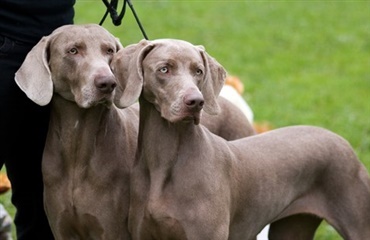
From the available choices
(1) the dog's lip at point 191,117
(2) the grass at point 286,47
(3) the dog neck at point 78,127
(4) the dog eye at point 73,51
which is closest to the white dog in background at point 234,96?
(2) the grass at point 286,47

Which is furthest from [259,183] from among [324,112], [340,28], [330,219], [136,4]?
[136,4]

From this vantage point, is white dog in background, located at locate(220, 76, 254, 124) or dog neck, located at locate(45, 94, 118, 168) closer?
dog neck, located at locate(45, 94, 118, 168)

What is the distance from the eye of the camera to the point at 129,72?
19.3 ft

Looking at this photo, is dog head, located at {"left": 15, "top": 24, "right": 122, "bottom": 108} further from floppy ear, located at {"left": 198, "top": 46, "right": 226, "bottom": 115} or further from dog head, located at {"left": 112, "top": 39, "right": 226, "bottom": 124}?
floppy ear, located at {"left": 198, "top": 46, "right": 226, "bottom": 115}

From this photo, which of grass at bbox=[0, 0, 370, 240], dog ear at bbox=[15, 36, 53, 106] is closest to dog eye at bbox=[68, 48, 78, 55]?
dog ear at bbox=[15, 36, 53, 106]

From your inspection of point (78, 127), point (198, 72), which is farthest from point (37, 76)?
point (198, 72)

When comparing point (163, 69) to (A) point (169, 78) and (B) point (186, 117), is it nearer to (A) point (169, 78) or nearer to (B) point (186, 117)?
(A) point (169, 78)

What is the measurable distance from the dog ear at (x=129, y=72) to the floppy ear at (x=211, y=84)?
305 mm

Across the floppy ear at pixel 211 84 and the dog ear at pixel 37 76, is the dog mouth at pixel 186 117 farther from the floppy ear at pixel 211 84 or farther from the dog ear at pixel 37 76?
the dog ear at pixel 37 76

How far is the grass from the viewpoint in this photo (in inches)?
443

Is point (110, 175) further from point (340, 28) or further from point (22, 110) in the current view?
point (340, 28)

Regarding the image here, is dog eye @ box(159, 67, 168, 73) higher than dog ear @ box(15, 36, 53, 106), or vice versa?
dog eye @ box(159, 67, 168, 73)

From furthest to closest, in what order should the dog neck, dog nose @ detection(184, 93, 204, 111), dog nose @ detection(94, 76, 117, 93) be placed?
the dog neck
dog nose @ detection(94, 76, 117, 93)
dog nose @ detection(184, 93, 204, 111)

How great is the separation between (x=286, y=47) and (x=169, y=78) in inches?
328
